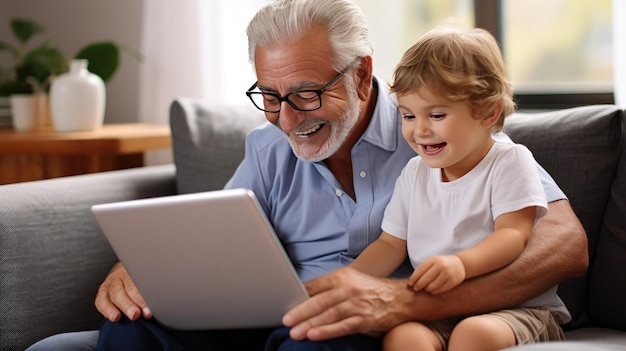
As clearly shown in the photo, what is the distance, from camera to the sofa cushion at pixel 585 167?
1.78 m

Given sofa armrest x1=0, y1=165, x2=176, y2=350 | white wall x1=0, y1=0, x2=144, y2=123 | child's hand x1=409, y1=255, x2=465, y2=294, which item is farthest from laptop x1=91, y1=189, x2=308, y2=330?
white wall x1=0, y1=0, x2=144, y2=123

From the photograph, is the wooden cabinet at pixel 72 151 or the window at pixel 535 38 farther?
the window at pixel 535 38

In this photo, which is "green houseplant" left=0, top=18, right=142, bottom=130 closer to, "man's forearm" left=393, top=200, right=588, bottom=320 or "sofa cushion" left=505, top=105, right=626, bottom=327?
"sofa cushion" left=505, top=105, right=626, bottom=327

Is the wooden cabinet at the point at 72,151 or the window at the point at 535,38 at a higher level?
the window at the point at 535,38

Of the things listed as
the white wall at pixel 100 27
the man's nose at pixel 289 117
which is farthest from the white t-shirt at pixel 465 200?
the white wall at pixel 100 27

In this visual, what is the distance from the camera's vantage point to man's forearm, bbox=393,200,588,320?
1.47 meters

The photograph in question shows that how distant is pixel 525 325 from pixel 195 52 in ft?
6.28

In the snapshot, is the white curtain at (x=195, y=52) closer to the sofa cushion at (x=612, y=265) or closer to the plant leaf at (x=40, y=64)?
the plant leaf at (x=40, y=64)

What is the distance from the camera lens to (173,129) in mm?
2240

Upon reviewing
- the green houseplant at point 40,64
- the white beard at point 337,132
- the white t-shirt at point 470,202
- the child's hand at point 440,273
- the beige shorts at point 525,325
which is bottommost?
the beige shorts at point 525,325

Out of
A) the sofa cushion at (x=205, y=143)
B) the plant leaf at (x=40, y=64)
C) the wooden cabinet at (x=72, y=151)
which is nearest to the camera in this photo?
the sofa cushion at (x=205, y=143)

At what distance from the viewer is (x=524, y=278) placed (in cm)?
151

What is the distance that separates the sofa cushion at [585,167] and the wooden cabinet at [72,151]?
53.0 inches

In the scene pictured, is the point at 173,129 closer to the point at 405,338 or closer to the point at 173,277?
the point at 173,277
